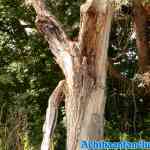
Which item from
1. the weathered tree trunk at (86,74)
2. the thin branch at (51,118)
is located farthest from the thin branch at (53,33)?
the thin branch at (51,118)

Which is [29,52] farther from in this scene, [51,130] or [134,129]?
[51,130]

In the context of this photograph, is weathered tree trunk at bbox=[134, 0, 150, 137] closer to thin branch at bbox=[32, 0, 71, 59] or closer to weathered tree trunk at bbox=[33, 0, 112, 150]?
weathered tree trunk at bbox=[33, 0, 112, 150]

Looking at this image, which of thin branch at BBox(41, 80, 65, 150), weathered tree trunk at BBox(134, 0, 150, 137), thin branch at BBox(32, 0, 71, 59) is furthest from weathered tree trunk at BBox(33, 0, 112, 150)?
weathered tree trunk at BBox(134, 0, 150, 137)

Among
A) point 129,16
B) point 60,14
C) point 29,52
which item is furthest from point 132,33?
point 29,52

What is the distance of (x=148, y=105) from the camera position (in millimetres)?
9016

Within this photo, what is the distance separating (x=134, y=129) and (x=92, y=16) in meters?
3.06

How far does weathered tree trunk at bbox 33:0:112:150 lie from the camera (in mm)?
6445

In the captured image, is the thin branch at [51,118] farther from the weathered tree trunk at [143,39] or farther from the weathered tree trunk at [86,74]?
the weathered tree trunk at [143,39]

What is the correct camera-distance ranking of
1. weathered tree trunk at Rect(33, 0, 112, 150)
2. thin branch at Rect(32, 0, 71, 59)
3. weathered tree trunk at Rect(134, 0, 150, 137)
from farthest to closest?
weathered tree trunk at Rect(134, 0, 150, 137) → thin branch at Rect(32, 0, 71, 59) → weathered tree trunk at Rect(33, 0, 112, 150)

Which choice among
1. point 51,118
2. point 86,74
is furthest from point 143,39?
point 51,118

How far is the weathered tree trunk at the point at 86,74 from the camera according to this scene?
645 centimetres

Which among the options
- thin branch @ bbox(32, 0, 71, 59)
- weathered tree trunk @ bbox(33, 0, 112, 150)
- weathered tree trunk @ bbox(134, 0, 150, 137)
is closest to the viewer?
Answer: weathered tree trunk @ bbox(33, 0, 112, 150)

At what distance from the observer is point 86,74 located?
6492 millimetres

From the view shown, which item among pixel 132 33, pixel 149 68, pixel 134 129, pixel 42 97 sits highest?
pixel 132 33
